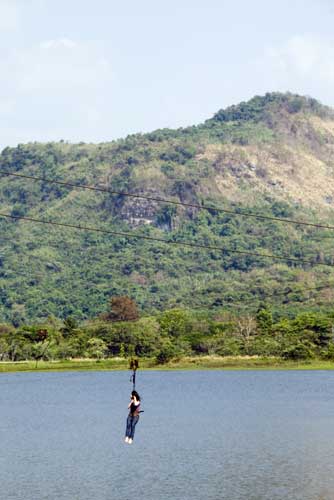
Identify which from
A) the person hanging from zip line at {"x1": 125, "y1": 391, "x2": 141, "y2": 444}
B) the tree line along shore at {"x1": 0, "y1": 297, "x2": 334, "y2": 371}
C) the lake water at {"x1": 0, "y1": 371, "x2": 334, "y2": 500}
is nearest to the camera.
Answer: the person hanging from zip line at {"x1": 125, "y1": 391, "x2": 141, "y2": 444}

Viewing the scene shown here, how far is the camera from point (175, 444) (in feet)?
250

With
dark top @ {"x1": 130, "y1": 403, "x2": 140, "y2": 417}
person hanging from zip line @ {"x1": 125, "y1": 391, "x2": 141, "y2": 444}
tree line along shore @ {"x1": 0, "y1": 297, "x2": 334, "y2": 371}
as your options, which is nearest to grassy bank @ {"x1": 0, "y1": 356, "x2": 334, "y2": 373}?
tree line along shore @ {"x1": 0, "y1": 297, "x2": 334, "y2": 371}

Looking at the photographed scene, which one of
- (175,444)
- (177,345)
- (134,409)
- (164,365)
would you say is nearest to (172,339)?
(177,345)

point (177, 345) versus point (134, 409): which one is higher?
point (177, 345)

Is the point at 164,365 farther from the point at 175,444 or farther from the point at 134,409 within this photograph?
the point at 134,409

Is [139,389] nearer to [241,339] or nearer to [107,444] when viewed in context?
[241,339]

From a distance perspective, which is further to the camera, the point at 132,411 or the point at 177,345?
the point at 177,345

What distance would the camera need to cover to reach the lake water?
57.7 meters

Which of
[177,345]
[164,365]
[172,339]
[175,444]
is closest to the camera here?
[175,444]

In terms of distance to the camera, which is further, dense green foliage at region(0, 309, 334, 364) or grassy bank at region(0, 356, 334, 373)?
grassy bank at region(0, 356, 334, 373)

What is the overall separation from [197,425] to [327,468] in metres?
27.9

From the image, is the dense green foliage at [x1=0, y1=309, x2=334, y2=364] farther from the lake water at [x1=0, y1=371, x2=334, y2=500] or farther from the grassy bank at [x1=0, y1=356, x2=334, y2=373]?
the lake water at [x1=0, y1=371, x2=334, y2=500]

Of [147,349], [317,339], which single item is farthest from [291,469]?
[147,349]

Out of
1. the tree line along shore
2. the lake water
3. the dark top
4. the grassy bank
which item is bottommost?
the lake water
